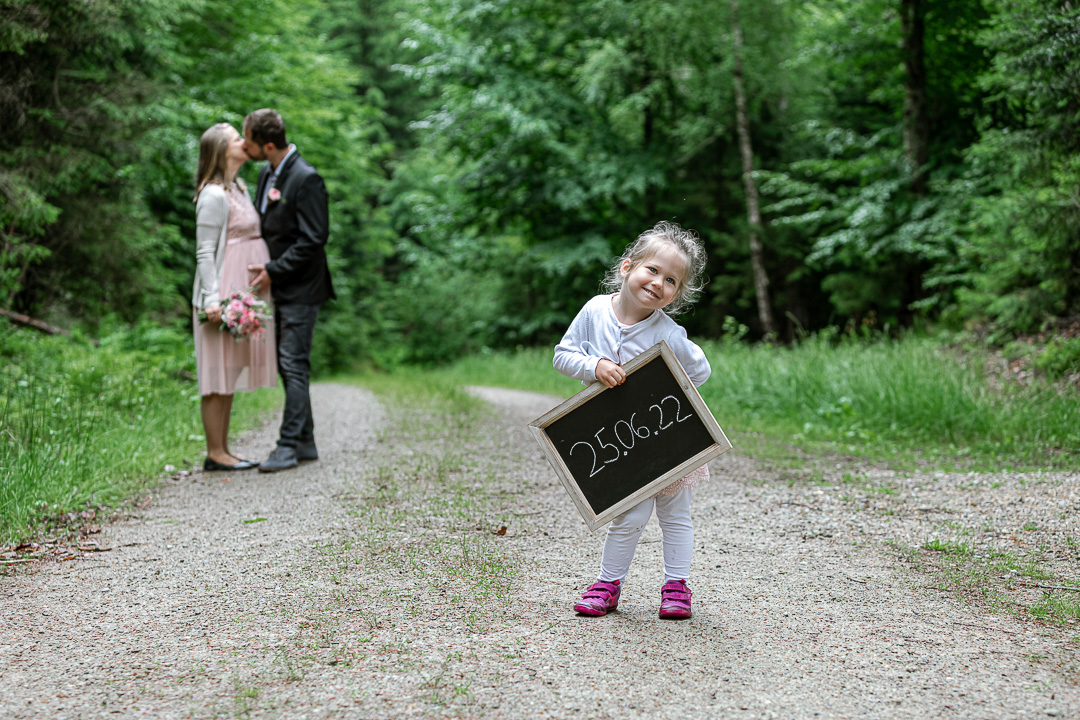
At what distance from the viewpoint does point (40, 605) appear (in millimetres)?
3221

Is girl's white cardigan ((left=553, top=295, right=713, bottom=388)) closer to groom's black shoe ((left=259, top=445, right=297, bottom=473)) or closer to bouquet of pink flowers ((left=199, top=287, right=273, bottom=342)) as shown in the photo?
bouquet of pink flowers ((left=199, top=287, right=273, bottom=342))

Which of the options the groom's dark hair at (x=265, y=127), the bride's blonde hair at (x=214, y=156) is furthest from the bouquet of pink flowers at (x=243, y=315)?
the groom's dark hair at (x=265, y=127)

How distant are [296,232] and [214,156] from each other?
748 mm

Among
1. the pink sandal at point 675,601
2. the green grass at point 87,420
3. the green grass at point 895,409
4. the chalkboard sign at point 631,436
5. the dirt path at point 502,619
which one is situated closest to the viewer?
the dirt path at point 502,619

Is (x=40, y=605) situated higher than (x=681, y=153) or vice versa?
(x=681, y=153)

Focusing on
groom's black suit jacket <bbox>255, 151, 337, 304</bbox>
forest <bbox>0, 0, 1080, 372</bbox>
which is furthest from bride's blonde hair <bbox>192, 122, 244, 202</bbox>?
forest <bbox>0, 0, 1080, 372</bbox>

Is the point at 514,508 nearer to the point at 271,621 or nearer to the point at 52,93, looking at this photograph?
the point at 271,621

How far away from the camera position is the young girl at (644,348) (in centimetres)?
310

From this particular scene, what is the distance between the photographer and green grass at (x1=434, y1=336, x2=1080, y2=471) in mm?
6359

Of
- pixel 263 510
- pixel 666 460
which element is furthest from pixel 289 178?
pixel 666 460

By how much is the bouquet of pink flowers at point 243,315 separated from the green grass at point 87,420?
43.2 inches

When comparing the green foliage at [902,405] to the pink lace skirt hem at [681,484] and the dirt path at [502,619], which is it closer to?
the dirt path at [502,619]

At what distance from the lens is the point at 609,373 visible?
3.10m

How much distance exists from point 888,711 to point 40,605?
3009mm
